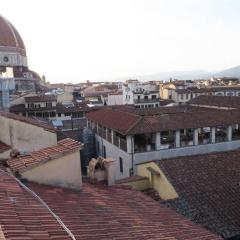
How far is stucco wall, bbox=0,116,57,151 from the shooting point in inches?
551

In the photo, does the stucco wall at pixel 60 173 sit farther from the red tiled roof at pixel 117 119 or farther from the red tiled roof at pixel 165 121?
the red tiled roof at pixel 117 119

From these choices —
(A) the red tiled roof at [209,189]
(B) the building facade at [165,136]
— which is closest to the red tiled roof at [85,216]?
(A) the red tiled roof at [209,189]

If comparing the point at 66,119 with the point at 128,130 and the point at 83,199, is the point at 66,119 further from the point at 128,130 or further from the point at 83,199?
the point at 83,199

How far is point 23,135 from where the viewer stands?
1413 centimetres

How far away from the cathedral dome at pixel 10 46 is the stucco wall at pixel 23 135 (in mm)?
56004

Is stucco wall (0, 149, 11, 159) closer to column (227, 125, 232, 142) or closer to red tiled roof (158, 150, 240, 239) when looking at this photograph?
red tiled roof (158, 150, 240, 239)

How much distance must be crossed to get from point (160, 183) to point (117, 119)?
14.5 meters

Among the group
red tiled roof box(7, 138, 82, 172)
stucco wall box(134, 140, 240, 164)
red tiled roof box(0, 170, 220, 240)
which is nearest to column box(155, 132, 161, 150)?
stucco wall box(134, 140, 240, 164)

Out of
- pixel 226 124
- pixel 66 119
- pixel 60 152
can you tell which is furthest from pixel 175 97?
pixel 60 152

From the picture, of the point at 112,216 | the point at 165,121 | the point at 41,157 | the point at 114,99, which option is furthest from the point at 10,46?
the point at 112,216

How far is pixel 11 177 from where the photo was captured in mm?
8469

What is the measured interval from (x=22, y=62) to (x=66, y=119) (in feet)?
90.3

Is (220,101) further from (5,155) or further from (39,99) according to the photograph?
(5,155)

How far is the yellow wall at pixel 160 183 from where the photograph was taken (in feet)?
53.5
